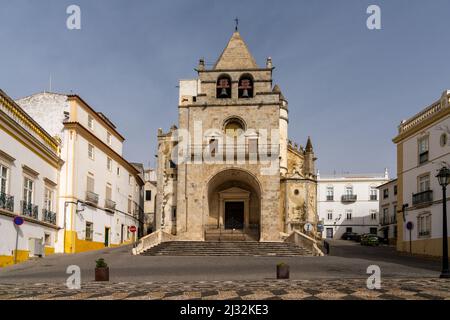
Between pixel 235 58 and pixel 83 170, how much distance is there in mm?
16021

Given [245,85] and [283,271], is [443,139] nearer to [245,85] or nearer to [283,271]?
[245,85]

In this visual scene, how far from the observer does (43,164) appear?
30.5m

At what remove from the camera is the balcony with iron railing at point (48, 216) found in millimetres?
30531

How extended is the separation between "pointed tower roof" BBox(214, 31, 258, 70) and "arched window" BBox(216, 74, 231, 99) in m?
0.87

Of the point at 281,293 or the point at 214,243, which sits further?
the point at 214,243

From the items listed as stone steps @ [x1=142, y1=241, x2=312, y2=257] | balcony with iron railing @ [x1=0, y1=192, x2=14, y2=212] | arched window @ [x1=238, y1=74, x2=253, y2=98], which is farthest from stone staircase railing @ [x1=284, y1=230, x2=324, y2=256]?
balcony with iron railing @ [x1=0, y1=192, x2=14, y2=212]

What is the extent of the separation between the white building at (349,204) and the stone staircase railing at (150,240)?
36.5 meters

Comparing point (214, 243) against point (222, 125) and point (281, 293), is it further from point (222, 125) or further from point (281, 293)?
point (281, 293)

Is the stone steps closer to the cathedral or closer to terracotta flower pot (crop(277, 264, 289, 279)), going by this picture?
the cathedral
